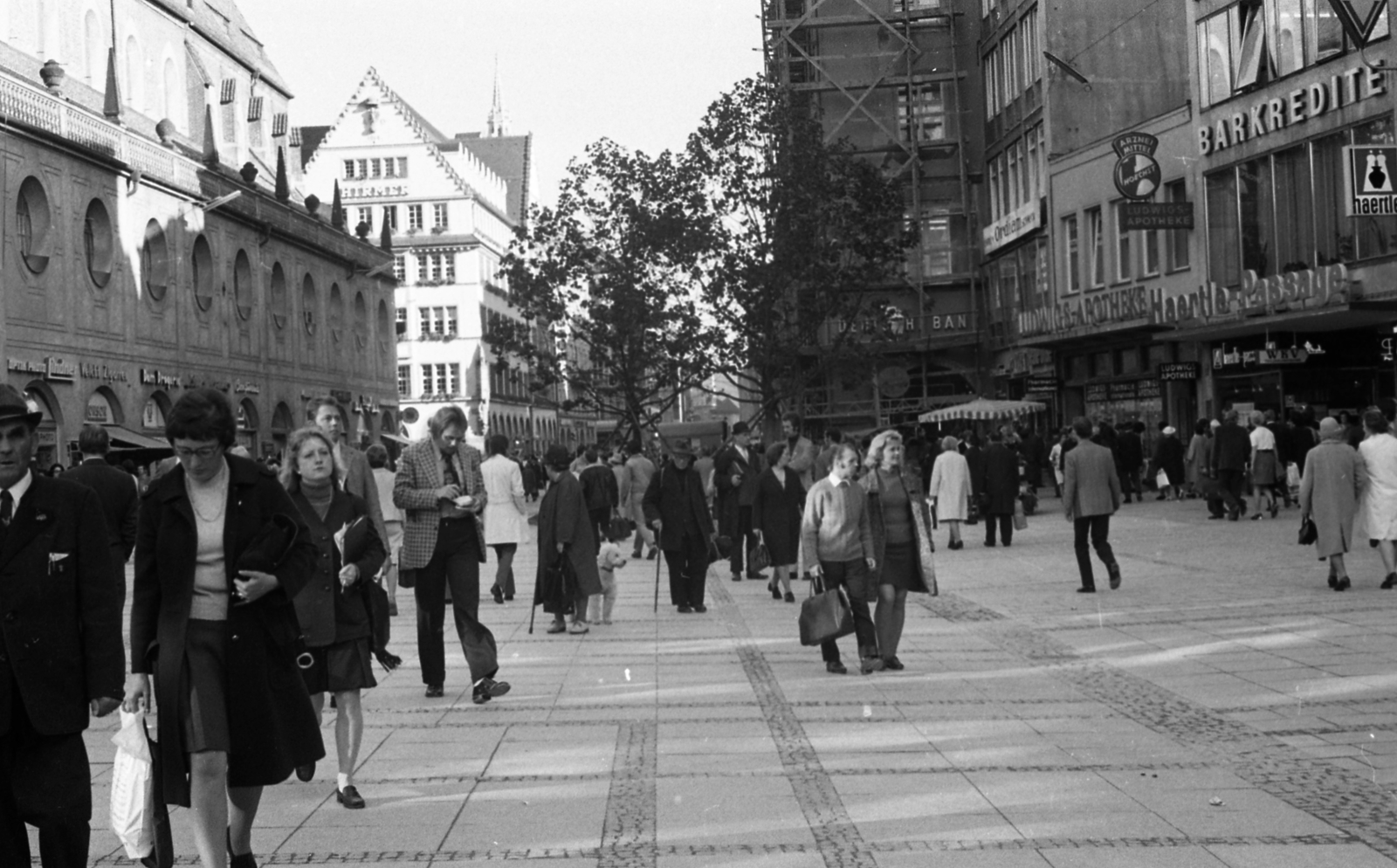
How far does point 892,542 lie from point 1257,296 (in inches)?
873

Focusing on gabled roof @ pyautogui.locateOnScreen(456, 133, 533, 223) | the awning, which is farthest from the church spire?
the awning

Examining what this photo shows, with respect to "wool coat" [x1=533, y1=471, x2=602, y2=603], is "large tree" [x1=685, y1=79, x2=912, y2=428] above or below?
above

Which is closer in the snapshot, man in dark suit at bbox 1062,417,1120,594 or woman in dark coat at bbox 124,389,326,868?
woman in dark coat at bbox 124,389,326,868

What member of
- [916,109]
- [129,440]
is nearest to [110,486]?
[129,440]

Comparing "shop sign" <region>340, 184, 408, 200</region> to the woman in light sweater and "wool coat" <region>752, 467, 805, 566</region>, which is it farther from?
the woman in light sweater

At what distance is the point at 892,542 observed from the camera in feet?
41.8

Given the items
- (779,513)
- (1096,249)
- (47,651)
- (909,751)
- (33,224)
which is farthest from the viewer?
(1096,249)

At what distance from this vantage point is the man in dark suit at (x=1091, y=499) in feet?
58.4

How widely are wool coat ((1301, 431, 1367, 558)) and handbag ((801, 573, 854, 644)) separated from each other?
21.3 feet

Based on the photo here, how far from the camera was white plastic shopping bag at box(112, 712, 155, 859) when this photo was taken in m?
5.59

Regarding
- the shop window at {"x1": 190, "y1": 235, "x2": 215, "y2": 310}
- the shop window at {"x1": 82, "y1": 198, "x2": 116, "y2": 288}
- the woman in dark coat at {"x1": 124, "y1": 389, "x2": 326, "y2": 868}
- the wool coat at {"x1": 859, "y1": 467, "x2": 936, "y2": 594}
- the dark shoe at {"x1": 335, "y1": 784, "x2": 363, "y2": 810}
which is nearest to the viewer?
the woman in dark coat at {"x1": 124, "y1": 389, "x2": 326, "y2": 868}

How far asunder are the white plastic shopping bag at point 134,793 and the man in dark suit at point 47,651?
0.11m

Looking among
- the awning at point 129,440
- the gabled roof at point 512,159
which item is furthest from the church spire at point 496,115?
the awning at point 129,440

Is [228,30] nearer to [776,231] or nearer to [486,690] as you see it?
[776,231]
